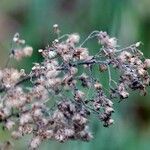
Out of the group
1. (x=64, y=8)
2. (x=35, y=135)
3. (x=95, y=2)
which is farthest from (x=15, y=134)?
(x=64, y=8)

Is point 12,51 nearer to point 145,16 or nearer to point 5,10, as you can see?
point 145,16

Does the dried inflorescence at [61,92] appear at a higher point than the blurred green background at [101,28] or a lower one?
lower

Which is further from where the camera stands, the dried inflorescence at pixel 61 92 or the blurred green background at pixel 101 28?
the blurred green background at pixel 101 28

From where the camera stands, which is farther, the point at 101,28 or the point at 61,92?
the point at 101,28

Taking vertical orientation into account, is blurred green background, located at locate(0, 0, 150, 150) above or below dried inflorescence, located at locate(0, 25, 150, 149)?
above

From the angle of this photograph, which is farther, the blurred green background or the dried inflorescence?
the blurred green background
